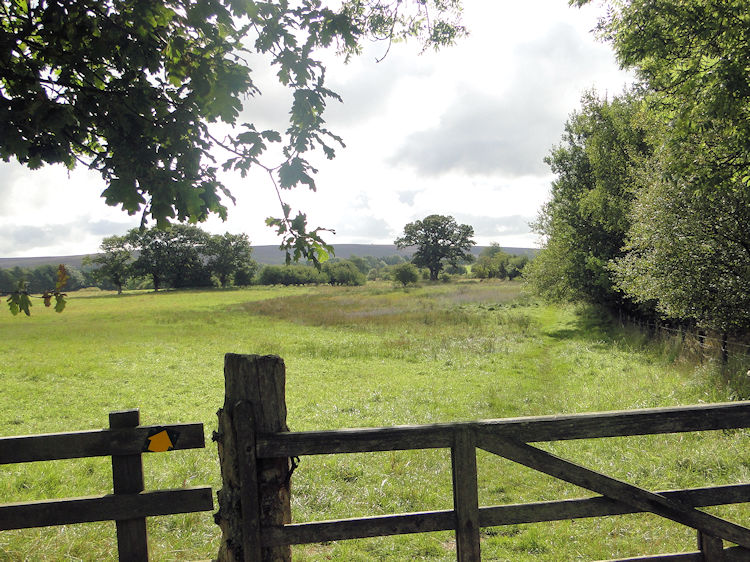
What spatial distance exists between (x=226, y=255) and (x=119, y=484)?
96.3 metres

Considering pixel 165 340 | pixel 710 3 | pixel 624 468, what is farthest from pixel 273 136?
pixel 165 340

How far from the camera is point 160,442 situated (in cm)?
358

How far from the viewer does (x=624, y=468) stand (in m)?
7.46

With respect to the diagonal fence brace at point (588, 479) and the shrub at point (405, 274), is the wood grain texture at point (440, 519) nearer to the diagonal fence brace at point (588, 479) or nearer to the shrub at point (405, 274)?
the diagonal fence brace at point (588, 479)

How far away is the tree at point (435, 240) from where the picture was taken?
384ft

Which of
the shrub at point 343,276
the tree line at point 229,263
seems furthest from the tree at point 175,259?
the shrub at point 343,276

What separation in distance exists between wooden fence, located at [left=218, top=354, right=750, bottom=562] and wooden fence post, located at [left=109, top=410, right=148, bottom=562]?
0.93 meters

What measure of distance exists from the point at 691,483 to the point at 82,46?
A: 9.63 m

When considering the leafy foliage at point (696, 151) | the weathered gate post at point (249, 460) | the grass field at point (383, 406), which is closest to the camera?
the weathered gate post at point (249, 460)

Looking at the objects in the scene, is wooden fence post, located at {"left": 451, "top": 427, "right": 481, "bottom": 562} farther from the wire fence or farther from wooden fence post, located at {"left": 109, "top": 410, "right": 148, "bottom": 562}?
the wire fence

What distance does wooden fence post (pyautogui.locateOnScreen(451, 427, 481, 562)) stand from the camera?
3.13m

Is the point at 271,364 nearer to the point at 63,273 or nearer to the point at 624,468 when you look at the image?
the point at 63,273

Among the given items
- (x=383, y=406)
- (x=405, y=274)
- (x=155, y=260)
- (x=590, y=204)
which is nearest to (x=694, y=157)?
(x=383, y=406)

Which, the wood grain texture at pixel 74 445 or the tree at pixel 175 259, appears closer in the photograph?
the wood grain texture at pixel 74 445
